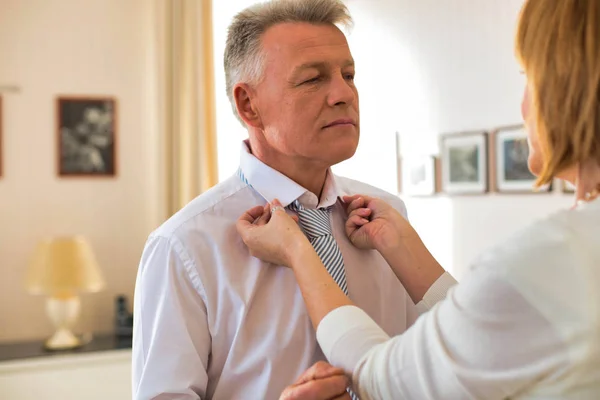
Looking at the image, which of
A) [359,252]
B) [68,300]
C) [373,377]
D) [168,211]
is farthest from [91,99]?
[373,377]

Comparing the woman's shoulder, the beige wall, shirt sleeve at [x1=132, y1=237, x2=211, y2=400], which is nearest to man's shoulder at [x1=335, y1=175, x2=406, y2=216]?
shirt sleeve at [x1=132, y1=237, x2=211, y2=400]

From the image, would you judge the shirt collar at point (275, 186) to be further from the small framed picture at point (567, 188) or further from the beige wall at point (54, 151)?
the beige wall at point (54, 151)

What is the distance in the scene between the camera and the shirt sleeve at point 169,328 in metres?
1.40

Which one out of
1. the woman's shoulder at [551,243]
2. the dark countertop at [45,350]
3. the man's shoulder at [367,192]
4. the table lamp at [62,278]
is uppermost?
the man's shoulder at [367,192]

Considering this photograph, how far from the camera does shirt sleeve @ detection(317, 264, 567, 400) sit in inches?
37.3

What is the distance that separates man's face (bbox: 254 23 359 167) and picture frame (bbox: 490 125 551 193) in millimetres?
1520

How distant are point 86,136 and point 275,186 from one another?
3.13 meters

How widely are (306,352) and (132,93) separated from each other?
335 centimetres

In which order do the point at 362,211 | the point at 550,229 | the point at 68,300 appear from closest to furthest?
the point at 550,229 < the point at 362,211 < the point at 68,300

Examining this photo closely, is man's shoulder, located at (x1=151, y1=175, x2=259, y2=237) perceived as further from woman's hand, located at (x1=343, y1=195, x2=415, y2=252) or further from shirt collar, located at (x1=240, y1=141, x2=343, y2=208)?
woman's hand, located at (x1=343, y1=195, x2=415, y2=252)

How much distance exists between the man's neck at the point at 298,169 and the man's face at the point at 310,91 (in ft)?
0.11

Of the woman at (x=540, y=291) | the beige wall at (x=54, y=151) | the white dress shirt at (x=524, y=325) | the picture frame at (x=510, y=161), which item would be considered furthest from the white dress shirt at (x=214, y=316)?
the beige wall at (x=54, y=151)

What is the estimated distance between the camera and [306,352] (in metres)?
1.50

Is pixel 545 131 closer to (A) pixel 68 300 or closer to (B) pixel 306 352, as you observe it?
(B) pixel 306 352
